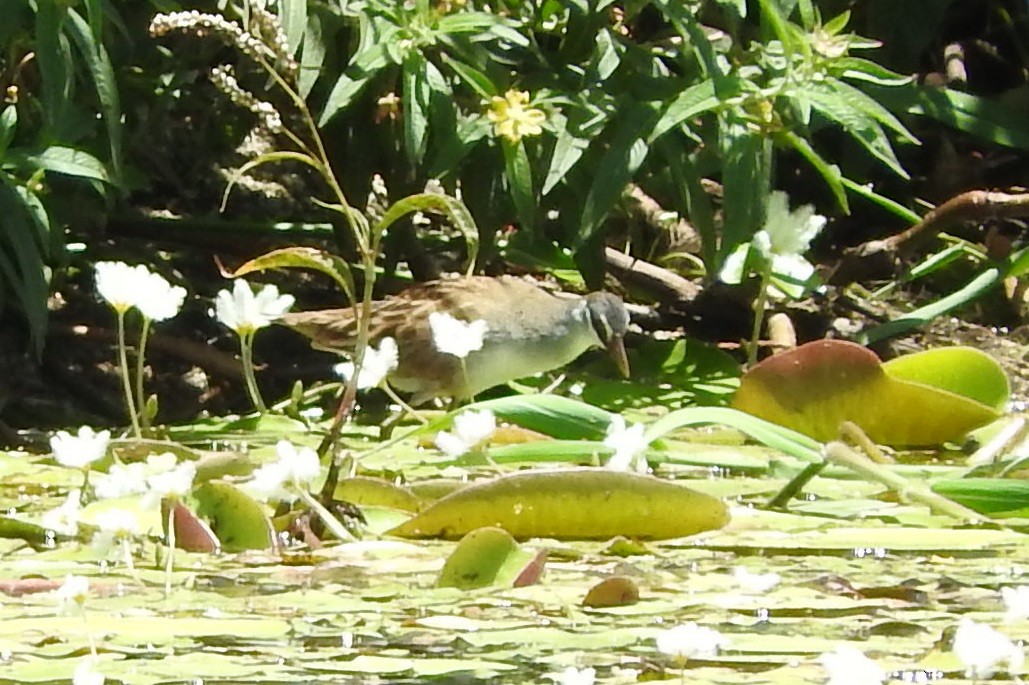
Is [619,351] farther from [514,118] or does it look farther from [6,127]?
[6,127]

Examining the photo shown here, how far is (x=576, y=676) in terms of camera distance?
4.38 feet

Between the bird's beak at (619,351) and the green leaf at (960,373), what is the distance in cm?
74

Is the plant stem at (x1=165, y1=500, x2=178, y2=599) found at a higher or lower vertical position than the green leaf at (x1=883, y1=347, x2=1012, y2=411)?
lower

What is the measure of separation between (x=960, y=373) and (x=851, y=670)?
5.73ft

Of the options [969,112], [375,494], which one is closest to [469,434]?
[375,494]

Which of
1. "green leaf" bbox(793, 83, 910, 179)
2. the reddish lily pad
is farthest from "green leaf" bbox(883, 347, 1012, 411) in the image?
"green leaf" bbox(793, 83, 910, 179)

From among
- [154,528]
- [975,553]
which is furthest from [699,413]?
[154,528]

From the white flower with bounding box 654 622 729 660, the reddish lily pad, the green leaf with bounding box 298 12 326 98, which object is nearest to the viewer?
the white flower with bounding box 654 622 729 660

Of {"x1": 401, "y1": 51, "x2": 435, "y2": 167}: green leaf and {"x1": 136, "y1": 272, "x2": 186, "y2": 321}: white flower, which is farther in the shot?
{"x1": 401, "y1": 51, "x2": 435, "y2": 167}: green leaf

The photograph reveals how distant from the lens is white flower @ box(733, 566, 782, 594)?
5.78 ft

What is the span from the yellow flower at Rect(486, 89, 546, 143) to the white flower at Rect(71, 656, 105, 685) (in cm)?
172

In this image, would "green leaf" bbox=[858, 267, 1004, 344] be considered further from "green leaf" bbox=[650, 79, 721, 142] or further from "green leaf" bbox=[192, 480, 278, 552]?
"green leaf" bbox=[192, 480, 278, 552]

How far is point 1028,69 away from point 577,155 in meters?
2.24

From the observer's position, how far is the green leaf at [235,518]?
6.67ft
